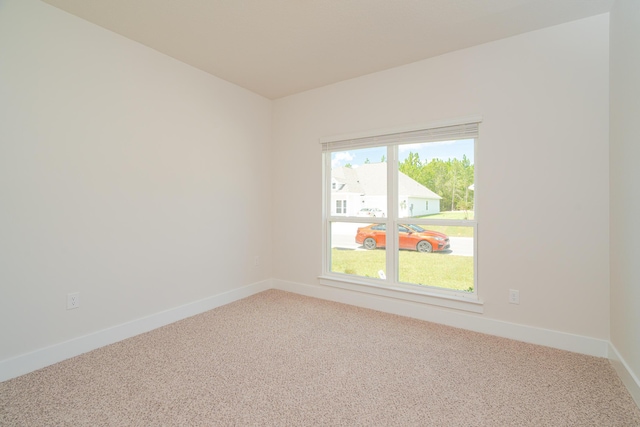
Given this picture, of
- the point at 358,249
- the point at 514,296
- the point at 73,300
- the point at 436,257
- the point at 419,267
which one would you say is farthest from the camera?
the point at 358,249

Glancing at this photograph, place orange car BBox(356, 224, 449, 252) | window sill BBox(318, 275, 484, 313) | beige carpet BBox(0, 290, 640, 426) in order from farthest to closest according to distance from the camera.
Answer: orange car BBox(356, 224, 449, 252)
window sill BBox(318, 275, 484, 313)
beige carpet BBox(0, 290, 640, 426)

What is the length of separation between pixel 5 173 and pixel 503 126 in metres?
3.83

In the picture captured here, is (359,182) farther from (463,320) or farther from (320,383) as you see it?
(320,383)

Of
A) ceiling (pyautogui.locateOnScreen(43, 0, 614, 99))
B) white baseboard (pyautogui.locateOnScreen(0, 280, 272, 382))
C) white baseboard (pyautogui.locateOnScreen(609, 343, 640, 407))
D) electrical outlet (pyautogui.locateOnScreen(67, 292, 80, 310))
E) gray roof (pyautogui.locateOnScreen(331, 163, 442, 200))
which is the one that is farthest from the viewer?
gray roof (pyautogui.locateOnScreen(331, 163, 442, 200))

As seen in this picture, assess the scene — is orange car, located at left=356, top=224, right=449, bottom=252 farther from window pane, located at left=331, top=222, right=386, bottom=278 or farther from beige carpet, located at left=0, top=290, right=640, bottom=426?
beige carpet, located at left=0, top=290, right=640, bottom=426

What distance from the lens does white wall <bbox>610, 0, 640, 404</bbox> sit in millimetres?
1785

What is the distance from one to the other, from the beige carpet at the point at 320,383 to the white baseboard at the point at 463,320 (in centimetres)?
11

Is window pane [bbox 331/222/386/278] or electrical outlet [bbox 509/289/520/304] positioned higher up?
window pane [bbox 331/222/386/278]

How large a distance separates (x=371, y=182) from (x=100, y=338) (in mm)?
2963

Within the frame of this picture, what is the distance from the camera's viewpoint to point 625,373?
1882 millimetres

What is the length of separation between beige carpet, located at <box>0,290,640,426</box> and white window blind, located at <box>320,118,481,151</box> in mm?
1855

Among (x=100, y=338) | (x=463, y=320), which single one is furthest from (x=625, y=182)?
(x=100, y=338)

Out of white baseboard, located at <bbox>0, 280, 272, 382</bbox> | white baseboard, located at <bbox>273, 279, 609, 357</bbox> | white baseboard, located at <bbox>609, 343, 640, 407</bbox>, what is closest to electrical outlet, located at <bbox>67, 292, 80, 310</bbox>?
white baseboard, located at <bbox>0, 280, 272, 382</bbox>

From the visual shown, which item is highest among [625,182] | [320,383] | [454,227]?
[625,182]
